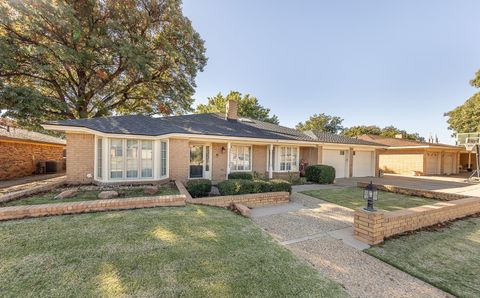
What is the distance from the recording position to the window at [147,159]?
351 inches

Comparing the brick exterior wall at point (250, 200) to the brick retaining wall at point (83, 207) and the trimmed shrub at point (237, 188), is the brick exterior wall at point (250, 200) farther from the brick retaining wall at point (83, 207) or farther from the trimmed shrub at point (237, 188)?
the brick retaining wall at point (83, 207)

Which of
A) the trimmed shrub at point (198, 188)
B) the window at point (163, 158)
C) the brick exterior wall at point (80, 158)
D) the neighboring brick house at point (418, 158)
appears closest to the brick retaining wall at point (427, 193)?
the trimmed shrub at point (198, 188)

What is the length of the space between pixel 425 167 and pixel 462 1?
15.9m

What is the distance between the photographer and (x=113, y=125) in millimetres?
8781

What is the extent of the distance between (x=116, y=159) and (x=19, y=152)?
10.7 meters

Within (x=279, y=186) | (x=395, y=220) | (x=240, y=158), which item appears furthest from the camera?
(x=240, y=158)

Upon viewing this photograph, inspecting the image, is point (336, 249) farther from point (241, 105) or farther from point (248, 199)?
point (241, 105)

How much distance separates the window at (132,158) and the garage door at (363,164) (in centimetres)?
1641

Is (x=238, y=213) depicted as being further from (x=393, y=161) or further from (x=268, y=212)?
(x=393, y=161)

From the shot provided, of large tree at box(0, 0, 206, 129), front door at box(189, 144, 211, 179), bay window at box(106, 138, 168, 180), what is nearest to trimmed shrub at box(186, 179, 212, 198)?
bay window at box(106, 138, 168, 180)

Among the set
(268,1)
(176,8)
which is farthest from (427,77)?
(176,8)

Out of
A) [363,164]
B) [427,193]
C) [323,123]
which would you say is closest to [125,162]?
[427,193]

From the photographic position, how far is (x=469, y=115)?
23.9 meters

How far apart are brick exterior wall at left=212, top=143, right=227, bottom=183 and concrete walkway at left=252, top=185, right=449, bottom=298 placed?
17.3 ft
